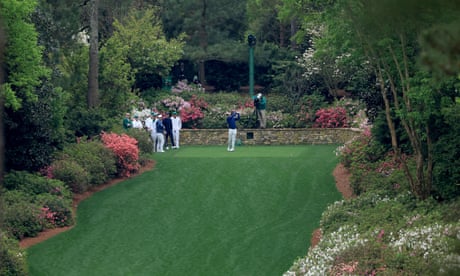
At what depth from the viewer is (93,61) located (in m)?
31.0

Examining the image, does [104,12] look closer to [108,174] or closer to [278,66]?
[278,66]

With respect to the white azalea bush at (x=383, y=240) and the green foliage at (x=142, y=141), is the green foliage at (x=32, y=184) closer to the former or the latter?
the green foliage at (x=142, y=141)

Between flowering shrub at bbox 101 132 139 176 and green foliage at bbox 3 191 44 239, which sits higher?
flowering shrub at bbox 101 132 139 176

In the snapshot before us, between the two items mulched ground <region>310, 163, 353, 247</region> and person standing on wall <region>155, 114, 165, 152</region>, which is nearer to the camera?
mulched ground <region>310, 163, 353, 247</region>

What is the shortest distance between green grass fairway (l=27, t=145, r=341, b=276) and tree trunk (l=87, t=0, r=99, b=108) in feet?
13.3

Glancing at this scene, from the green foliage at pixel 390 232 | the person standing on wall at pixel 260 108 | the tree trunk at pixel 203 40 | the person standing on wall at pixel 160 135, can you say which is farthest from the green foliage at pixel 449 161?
the tree trunk at pixel 203 40

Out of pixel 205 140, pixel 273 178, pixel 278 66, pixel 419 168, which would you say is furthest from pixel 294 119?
pixel 419 168

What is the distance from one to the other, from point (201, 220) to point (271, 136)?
15809 mm

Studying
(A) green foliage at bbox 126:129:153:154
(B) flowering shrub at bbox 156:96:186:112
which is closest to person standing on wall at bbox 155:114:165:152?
(A) green foliage at bbox 126:129:153:154

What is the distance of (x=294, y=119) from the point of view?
1486 inches

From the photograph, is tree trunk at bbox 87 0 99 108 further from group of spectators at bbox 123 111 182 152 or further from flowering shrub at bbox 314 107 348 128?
flowering shrub at bbox 314 107 348 128

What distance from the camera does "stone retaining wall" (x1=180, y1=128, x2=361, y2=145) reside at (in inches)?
1394

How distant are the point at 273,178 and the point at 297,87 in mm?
17293

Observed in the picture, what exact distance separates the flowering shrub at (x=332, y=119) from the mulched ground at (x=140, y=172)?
387 inches
